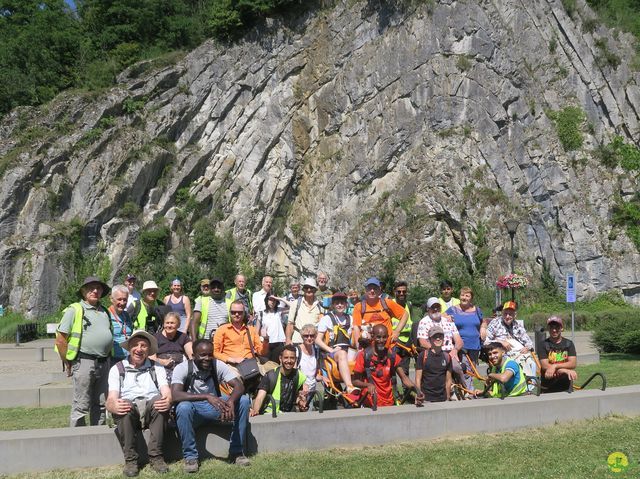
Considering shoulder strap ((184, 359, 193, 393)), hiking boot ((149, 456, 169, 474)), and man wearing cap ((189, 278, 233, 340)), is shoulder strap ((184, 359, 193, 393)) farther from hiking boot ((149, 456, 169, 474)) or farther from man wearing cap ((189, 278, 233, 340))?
man wearing cap ((189, 278, 233, 340))

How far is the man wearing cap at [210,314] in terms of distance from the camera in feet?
30.2

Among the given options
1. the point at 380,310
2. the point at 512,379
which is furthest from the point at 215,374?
the point at 512,379

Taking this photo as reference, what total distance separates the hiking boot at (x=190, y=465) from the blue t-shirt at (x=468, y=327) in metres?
4.54

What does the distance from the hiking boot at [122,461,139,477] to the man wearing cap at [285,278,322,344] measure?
12.9 feet

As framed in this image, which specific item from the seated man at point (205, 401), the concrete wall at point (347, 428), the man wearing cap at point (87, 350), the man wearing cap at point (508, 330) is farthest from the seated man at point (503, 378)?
the man wearing cap at point (87, 350)

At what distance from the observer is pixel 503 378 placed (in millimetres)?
7379

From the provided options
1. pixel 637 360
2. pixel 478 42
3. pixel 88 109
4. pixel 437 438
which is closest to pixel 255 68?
pixel 88 109

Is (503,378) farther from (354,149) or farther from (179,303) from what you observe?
(354,149)

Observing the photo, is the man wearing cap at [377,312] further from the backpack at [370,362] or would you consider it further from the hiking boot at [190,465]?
the hiking boot at [190,465]

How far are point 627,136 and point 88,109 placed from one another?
939 inches

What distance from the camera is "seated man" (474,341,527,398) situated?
24.4ft

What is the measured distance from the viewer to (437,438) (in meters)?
6.71

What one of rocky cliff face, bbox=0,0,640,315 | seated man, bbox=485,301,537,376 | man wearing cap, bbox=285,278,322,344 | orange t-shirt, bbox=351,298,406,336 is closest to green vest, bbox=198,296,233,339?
man wearing cap, bbox=285,278,322,344

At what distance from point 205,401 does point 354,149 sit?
73.3ft
